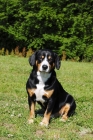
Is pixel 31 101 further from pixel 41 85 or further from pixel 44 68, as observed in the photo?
pixel 44 68

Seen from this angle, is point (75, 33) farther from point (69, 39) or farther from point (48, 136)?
point (48, 136)

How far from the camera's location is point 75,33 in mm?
22016

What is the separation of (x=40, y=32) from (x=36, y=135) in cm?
1759

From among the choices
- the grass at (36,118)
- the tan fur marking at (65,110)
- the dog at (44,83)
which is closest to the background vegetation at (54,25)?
the grass at (36,118)

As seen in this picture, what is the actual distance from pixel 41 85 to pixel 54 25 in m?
16.8

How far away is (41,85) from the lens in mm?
5902

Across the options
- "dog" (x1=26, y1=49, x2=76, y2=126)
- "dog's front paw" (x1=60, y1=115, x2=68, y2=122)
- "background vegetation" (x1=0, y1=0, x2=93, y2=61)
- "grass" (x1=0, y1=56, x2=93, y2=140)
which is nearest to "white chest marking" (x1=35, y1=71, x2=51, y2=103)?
"dog" (x1=26, y1=49, x2=76, y2=126)

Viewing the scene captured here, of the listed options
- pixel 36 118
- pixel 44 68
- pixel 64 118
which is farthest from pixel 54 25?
pixel 44 68

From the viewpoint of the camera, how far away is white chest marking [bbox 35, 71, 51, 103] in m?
5.84

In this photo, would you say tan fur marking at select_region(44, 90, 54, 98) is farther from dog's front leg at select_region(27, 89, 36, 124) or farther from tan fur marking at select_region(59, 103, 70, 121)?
tan fur marking at select_region(59, 103, 70, 121)

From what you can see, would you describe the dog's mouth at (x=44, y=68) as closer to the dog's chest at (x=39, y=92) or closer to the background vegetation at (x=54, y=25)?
the dog's chest at (x=39, y=92)

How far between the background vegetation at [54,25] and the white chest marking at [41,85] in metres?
15.7

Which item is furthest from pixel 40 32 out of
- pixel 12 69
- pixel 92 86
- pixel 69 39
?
pixel 92 86

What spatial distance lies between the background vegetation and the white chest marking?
619 inches
